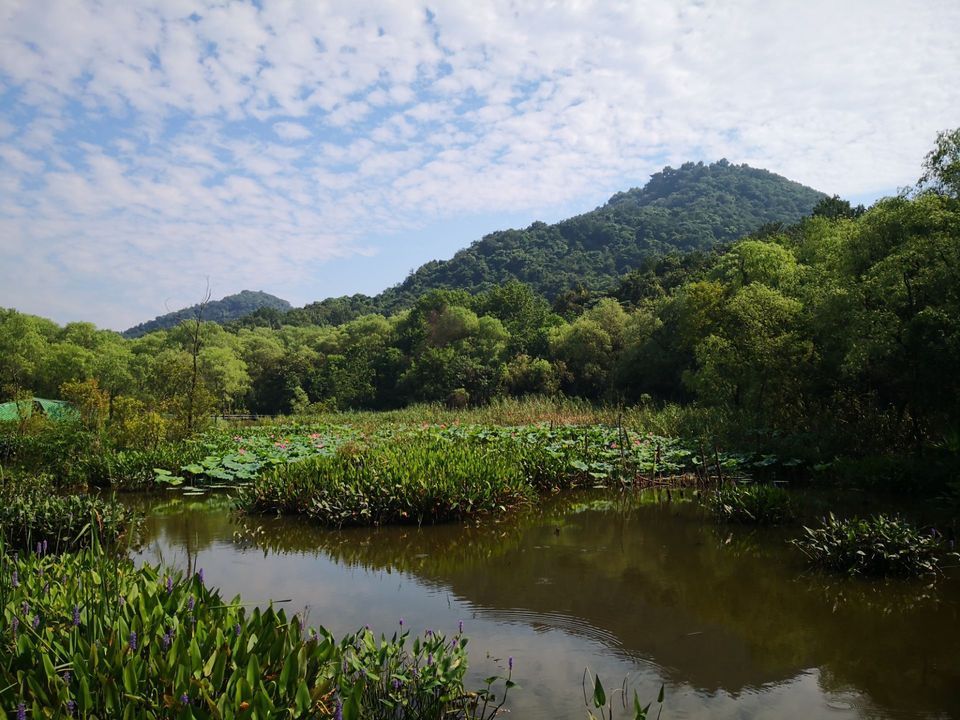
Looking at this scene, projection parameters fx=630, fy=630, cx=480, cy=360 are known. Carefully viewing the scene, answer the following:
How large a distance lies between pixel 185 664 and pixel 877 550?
21.7 feet

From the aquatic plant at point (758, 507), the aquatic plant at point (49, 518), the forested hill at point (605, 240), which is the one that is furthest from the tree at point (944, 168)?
the forested hill at point (605, 240)

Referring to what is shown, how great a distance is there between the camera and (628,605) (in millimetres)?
5938

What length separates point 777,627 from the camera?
17.6 feet

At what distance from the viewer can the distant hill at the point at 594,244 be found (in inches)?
3201

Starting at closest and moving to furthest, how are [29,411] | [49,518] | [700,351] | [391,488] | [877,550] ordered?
[877,550]
[49,518]
[391,488]
[29,411]
[700,351]

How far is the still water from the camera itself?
4.26m

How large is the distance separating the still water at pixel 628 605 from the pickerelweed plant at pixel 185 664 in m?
0.67

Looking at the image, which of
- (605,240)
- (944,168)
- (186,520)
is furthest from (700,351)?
(605,240)

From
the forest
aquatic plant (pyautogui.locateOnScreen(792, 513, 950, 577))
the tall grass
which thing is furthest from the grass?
aquatic plant (pyautogui.locateOnScreen(792, 513, 950, 577))

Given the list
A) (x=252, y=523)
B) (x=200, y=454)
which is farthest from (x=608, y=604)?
(x=200, y=454)

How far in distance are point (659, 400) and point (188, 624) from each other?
27.5 metres

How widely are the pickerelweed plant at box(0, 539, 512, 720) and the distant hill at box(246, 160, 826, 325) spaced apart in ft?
222

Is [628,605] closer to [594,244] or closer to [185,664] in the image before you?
[185,664]

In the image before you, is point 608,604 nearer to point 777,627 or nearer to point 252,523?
point 777,627
